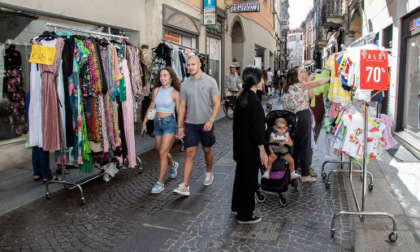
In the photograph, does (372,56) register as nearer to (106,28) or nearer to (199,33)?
(106,28)

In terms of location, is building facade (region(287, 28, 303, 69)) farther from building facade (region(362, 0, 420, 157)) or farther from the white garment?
the white garment

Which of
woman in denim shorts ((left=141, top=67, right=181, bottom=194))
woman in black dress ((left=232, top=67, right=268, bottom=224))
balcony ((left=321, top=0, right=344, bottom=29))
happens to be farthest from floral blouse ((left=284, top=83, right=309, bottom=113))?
balcony ((left=321, top=0, right=344, bottom=29))

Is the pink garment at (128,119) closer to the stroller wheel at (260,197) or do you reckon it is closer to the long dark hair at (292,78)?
the stroller wheel at (260,197)

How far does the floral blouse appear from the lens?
5382mm

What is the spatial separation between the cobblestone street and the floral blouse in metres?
1.15

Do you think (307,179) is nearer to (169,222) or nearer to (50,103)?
(169,222)

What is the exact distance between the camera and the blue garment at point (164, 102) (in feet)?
16.9

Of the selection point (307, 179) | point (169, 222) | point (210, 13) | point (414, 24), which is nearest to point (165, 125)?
point (169, 222)

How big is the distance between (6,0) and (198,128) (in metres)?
3.95

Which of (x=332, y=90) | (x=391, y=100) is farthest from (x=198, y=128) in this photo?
A: (x=391, y=100)

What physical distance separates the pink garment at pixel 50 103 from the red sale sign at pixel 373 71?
11.7 feet

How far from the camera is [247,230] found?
3904mm

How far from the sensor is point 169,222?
4.14m

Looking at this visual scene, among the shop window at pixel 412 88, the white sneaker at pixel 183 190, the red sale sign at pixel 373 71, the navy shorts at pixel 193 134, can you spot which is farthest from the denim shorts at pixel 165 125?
the shop window at pixel 412 88
